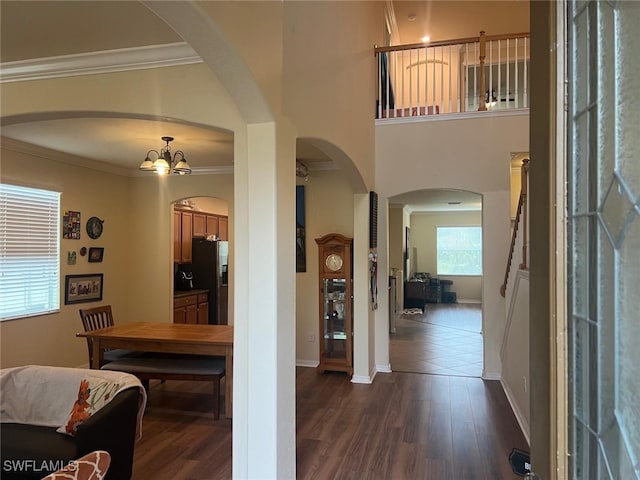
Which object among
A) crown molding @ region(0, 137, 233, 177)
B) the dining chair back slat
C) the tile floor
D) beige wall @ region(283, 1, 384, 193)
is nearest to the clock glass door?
the tile floor

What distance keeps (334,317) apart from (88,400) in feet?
10.4

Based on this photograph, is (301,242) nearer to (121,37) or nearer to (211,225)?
(211,225)

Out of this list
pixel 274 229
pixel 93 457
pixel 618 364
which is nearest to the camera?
pixel 618 364

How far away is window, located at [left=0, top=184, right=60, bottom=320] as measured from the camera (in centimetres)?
427

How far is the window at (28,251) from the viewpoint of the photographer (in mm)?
4266

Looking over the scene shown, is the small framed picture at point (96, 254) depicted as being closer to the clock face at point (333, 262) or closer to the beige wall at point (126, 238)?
the beige wall at point (126, 238)

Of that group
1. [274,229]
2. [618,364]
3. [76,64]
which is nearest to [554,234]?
[618,364]

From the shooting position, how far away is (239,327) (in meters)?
2.35

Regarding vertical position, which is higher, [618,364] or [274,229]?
[274,229]

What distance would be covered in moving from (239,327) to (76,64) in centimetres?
188

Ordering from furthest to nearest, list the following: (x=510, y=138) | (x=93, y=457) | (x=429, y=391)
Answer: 1. (x=510, y=138)
2. (x=429, y=391)
3. (x=93, y=457)

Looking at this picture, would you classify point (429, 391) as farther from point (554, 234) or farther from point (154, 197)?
point (154, 197)

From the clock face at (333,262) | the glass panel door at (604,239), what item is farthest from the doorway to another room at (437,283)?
the glass panel door at (604,239)

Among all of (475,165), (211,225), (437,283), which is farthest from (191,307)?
(437,283)
